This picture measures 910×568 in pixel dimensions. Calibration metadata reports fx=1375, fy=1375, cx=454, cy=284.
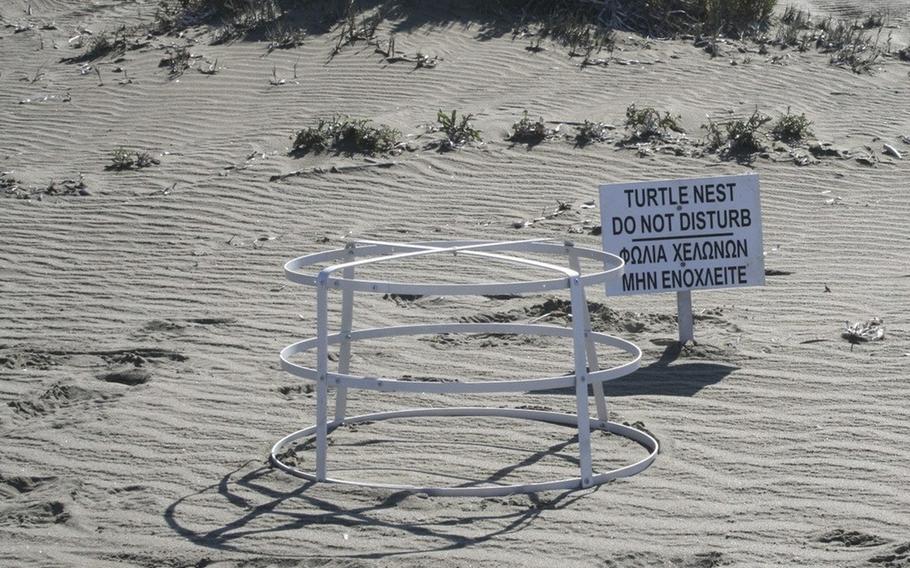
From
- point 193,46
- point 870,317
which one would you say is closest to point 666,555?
point 870,317

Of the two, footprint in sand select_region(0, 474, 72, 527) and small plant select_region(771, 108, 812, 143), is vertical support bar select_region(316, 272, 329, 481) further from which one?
small plant select_region(771, 108, 812, 143)

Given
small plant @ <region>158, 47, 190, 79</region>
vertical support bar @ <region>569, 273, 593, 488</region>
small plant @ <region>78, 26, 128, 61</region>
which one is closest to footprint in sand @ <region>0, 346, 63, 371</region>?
vertical support bar @ <region>569, 273, 593, 488</region>

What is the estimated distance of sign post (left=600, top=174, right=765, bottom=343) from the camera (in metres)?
7.29

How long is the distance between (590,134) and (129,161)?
13.2 ft

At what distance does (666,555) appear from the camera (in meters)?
4.52

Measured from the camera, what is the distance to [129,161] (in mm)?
11734

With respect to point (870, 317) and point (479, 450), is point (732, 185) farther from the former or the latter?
point (479, 450)

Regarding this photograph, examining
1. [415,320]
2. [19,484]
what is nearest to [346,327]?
[19,484]

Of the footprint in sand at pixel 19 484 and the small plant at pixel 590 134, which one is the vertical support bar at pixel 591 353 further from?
the small plant at pixel 590 134

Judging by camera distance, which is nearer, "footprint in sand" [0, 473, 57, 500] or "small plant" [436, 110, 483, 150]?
"footprint in sand" [0, 473, 57, 500]

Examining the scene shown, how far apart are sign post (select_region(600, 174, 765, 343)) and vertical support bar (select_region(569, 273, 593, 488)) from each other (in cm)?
219

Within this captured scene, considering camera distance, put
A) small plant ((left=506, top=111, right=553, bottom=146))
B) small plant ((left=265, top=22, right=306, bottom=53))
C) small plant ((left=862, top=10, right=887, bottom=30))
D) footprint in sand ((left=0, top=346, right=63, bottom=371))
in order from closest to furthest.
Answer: footprint in sand ((left=0, top=346, right=63, bottom=371))
small plant ((left=506, top=111, right=553, bottom=146))
small plant ((left=265, top=22, right=306, bottom=53))
small plant ((left=862, top=10, right=887, bottom=30))

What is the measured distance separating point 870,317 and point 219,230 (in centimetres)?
471

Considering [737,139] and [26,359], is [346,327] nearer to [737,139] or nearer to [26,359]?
[26,359]
